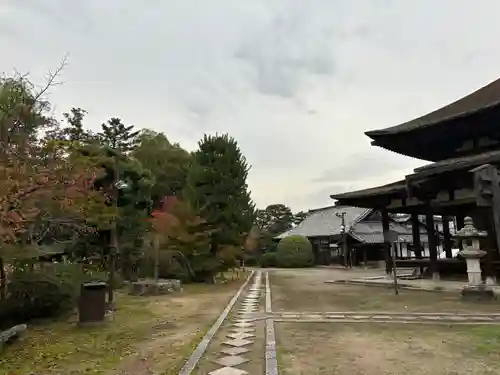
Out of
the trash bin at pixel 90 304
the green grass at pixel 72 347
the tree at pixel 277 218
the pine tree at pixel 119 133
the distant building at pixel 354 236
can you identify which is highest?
the pine tree at pixel 119 133

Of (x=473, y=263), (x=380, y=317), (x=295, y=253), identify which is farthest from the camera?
(x=295, y=253)

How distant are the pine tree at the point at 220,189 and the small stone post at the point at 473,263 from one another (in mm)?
10103

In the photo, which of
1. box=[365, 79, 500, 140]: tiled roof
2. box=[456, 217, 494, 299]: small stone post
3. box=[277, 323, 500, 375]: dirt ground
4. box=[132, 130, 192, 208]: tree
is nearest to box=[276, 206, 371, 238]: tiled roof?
box=[132, 130, 192, 208]: tree

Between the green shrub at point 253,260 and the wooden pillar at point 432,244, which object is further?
the green shrub at point 253,260

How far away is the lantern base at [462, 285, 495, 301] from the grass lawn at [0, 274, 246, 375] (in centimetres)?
594

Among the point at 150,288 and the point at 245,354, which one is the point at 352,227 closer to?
the point at 150,288

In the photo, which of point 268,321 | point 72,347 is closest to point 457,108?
point 268,321

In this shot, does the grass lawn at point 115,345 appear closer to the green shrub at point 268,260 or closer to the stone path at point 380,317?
the stone path at point 380,317

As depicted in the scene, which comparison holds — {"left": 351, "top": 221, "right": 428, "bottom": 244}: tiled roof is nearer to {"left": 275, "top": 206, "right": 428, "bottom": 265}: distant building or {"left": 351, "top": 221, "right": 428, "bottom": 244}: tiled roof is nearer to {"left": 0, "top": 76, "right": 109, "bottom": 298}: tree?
{"left": 275, "top": 206, "right": 428, "bottom": 265}: distant building

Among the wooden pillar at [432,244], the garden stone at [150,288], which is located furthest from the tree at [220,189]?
the wooden pillar at [432,244]

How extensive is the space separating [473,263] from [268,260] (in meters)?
27.5

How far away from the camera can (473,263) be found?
9.94 m

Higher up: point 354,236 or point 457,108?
point 457,108

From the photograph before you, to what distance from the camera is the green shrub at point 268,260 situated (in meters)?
36.1
